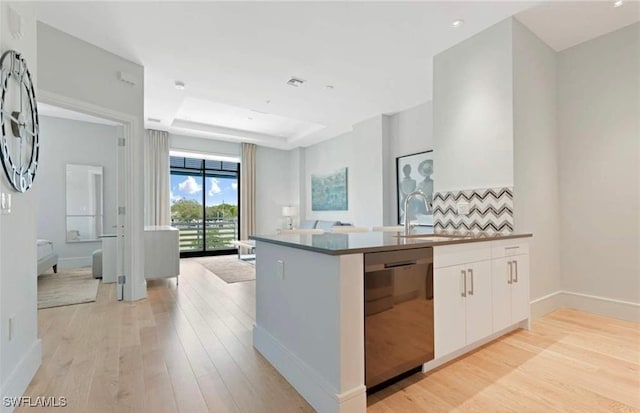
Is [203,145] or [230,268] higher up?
[203,145]

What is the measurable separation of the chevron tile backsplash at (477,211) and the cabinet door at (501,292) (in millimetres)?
457

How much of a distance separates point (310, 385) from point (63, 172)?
6668mm

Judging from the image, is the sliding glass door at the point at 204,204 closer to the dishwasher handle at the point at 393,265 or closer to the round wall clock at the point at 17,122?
the round wall clock at the point at 17,122

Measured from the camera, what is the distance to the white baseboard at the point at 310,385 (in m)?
1.48

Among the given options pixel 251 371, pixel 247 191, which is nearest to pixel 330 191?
pixel 247 191

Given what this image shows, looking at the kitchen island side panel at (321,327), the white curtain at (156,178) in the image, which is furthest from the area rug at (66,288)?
the kitchen island side panel at (321,327)

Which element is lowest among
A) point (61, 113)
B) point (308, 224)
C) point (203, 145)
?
point (308, 224)

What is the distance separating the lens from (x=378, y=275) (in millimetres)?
1637

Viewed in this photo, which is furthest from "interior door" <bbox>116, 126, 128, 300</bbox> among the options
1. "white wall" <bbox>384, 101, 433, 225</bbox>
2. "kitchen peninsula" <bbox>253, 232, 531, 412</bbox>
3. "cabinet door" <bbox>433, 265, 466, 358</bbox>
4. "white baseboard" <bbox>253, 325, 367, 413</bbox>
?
"white wall" <bbox>384, 101, 433, 225</bbox>

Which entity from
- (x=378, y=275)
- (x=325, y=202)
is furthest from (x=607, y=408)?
(x=325, y=202)

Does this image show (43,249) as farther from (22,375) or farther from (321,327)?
(321,327)

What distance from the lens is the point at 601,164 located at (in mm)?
3078

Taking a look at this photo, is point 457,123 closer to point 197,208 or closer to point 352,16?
point 352,16

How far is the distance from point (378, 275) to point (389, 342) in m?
0.40
